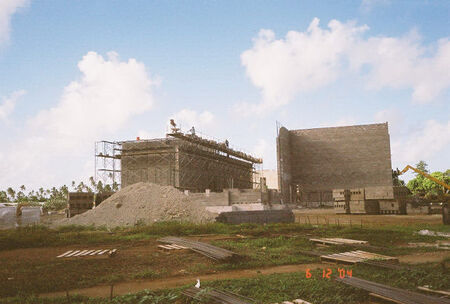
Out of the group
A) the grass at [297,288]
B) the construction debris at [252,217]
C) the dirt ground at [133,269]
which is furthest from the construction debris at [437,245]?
the construction debris at [252,217]

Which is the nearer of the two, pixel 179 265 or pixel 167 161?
pixel 179 265

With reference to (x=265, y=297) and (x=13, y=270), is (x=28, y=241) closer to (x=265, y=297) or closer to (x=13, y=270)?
(x=13, y=270)

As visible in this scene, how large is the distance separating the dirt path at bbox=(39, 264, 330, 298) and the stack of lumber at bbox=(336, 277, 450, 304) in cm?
215

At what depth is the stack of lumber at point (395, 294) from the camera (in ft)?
17.2

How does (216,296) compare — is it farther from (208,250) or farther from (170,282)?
A: (208,250)

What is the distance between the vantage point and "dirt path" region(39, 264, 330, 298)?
676cm

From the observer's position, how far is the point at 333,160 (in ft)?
172

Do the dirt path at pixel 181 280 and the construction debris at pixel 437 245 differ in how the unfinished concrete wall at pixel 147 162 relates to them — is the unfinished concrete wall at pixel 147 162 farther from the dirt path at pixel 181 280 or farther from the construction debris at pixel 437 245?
the dirt path at pixel 181 280

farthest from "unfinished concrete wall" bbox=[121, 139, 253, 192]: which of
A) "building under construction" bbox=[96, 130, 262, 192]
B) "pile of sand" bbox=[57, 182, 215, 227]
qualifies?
"pile of sand" bbox=[57, 182, 215, 227]

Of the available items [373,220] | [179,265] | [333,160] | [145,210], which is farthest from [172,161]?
[179,265]

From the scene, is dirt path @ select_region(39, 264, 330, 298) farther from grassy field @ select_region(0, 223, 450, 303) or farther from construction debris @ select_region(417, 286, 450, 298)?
construction debris @ select_region(417, 286, 450, 298)

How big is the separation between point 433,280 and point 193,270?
4.98 meters

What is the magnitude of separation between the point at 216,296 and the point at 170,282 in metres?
2.02

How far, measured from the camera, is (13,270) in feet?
29.2
